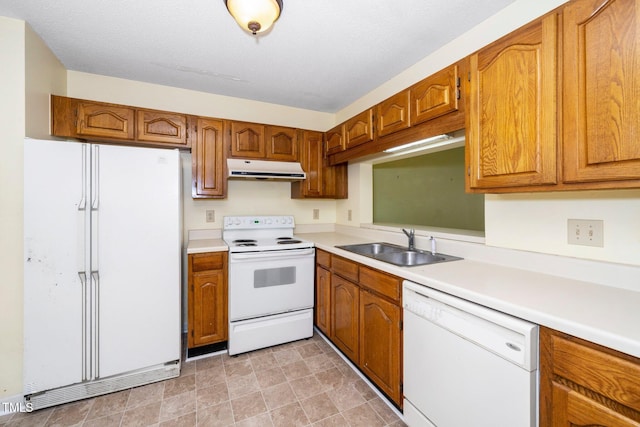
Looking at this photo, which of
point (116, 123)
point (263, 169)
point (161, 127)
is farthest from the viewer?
point (263, 169)

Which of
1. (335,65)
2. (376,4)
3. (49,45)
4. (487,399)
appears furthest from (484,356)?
(49,45)

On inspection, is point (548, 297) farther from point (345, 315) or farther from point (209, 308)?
point (209, 308)

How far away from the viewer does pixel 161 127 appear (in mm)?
2322

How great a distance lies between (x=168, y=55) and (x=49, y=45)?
31.4 inches

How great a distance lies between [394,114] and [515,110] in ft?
2.75

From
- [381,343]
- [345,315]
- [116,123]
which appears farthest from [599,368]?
[116,123]

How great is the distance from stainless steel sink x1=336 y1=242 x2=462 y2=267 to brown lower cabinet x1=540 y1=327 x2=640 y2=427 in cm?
89

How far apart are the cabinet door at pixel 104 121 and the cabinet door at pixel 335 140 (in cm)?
180

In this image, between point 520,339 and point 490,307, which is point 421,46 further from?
point 520,339

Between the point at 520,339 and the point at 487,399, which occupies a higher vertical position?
the point at 520,339

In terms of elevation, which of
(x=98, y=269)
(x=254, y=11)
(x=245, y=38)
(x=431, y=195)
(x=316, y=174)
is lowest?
(x=98, y=269)

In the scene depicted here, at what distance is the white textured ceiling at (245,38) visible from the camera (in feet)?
5.18

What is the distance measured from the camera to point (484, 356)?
109 cm

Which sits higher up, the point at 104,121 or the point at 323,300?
the point at 104,121
